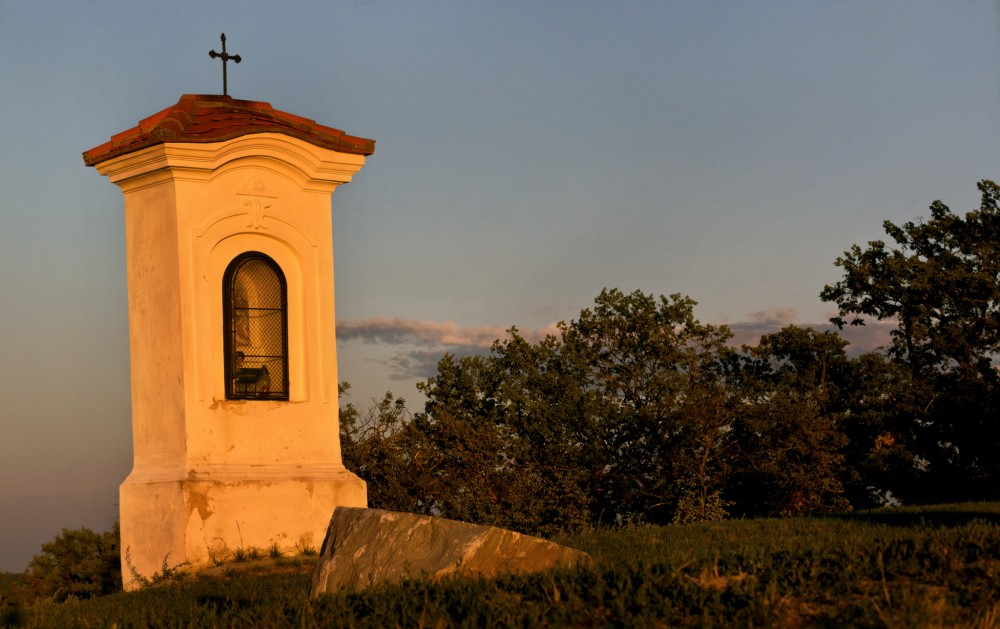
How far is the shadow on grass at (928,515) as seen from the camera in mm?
15445

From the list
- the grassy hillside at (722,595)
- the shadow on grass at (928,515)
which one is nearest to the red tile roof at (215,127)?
the grassy hillside at (722,595)

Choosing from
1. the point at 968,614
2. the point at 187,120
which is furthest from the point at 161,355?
the point at 968,614

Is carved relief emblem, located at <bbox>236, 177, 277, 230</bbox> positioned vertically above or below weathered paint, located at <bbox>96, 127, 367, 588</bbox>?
above

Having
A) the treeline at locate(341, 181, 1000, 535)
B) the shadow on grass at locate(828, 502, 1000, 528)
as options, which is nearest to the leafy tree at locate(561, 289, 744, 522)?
the treeline at locate(341, 181, 1000, 535)

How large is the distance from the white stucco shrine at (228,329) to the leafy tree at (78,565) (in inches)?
228

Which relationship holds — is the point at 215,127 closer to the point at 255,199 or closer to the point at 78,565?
the point at 255,199

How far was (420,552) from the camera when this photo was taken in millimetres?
10062

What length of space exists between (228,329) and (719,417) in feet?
57.8

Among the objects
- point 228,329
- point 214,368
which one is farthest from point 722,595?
point 228,329

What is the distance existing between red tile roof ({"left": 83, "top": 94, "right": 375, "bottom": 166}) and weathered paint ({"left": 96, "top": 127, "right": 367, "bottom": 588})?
124mm

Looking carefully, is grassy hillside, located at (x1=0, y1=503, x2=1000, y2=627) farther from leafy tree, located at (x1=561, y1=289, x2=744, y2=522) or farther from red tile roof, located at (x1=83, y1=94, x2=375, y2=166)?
leafy tree, located at (x1=561, y1=289, x2=744, y2=522)

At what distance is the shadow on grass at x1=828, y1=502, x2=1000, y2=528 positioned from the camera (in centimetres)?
1545

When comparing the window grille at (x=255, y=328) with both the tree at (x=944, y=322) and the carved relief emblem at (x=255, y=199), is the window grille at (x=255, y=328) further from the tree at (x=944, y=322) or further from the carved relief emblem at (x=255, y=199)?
the tree at (x=944, y=322)

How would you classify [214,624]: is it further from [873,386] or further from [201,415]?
[873,386]
